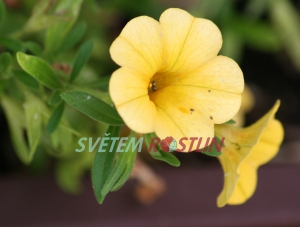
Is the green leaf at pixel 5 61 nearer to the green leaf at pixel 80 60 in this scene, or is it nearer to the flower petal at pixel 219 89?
the green leaf at pixel 80 60

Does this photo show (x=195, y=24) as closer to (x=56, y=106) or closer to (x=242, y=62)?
(x=56, y=106)

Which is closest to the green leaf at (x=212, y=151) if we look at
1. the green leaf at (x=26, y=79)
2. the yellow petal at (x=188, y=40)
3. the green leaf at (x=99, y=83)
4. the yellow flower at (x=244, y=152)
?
the yellow flower at (x=244, y=152)

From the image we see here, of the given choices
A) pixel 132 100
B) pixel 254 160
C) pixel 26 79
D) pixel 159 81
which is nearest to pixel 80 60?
pixel 26 79

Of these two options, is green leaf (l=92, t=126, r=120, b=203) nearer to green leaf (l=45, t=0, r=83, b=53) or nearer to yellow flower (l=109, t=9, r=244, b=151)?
yellow flower (l=109, t=9, r=244, b=151)

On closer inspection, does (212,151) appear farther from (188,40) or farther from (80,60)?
(80,60)

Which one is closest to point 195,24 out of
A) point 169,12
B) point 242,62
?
point 169,12

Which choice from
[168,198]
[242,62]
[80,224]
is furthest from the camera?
[242,62]
